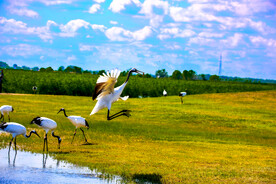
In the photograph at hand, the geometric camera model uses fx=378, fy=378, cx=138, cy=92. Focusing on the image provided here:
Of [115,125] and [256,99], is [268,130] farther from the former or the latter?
[256,99]

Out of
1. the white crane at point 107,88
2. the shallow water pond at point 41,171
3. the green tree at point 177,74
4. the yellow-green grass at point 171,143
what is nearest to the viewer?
the shallow water pond at point 41,171

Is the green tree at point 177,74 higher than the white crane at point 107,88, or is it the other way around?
the green tree at point 177,74

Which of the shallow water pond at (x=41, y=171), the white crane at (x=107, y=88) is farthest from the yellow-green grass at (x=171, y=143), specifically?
the white crane at (x=107, y=88)

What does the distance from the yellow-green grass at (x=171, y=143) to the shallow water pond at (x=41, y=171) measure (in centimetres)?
66

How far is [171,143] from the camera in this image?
60.1ft

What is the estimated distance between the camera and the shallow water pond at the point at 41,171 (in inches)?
420

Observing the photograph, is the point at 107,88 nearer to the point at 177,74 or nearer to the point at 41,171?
the point at 41,171

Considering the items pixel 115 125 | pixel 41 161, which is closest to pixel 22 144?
pixel 41 161

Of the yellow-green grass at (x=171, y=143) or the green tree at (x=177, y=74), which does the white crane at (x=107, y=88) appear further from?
the green tree at (x=177, y=74)

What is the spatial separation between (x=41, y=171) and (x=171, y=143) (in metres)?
8.23

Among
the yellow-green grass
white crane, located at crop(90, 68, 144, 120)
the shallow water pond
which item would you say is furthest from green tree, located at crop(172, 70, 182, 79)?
the shallow water pond

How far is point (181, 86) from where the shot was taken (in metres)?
63.3

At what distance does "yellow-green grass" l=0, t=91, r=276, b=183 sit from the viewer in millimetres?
12180

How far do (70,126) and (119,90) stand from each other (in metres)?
8.17
